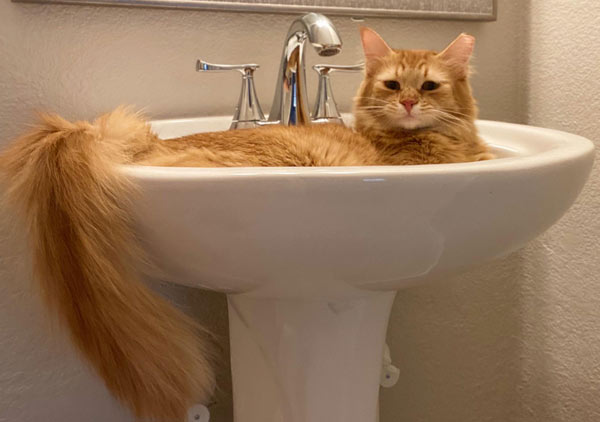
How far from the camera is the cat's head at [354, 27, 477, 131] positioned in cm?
85

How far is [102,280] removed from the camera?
1.80 feet

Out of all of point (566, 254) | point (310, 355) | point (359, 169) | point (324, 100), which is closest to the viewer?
point (359, 169)

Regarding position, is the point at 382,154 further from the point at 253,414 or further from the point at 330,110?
the point at 253,414

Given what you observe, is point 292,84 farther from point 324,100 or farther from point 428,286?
point 428,286

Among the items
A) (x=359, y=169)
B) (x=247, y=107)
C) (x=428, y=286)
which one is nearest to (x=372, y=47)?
(x=247, y=107)

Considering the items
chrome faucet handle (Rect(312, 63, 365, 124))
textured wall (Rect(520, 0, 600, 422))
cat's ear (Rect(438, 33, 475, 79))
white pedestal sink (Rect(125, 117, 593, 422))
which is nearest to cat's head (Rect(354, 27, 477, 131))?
cat's ear (Rect(438, 33, 475, 79))

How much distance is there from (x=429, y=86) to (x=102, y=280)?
1.72 feet

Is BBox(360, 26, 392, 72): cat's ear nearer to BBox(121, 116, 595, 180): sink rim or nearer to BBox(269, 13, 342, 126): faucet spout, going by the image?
BBox(269, 13, 342, 126): faucet spout

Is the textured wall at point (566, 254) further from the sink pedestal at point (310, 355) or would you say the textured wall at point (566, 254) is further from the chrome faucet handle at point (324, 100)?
the sink pedestal at point (310, 355)

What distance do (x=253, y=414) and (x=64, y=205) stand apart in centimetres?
43

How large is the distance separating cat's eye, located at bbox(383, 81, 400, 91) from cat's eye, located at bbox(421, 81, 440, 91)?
0.03 meters

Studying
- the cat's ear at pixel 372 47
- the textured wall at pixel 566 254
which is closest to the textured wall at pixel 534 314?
the textured wall at pixel 566 254

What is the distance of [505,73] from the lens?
51.1 inches

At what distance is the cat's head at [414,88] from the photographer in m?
0.85
